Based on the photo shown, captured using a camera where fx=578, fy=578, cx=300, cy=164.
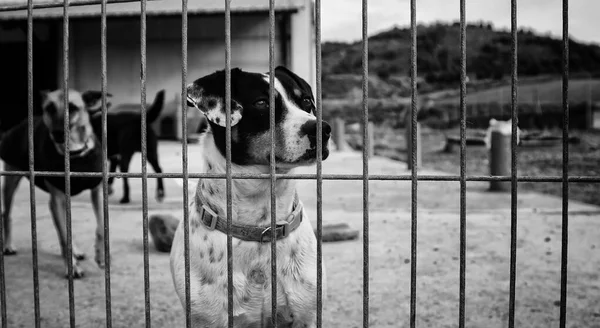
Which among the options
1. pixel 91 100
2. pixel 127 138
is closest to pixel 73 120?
pixel 91 100

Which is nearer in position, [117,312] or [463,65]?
[463,65]

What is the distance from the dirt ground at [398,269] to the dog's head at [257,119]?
115 cm

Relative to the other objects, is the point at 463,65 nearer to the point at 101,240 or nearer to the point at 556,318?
the point at 556,318

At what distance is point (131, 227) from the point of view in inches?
211

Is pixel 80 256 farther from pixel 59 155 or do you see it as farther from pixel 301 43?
pixel 301 43

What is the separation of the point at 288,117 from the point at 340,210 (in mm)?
4188

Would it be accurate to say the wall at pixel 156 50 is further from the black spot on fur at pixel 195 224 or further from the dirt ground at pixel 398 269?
the black spot on fur at pixel 195 224

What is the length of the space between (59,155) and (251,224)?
2.39 metres

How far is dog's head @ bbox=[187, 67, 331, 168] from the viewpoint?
2078mm

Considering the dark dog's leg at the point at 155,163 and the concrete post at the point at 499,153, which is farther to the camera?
the concrete post at the point at 499,153

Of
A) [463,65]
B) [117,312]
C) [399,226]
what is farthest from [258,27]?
[463,65]

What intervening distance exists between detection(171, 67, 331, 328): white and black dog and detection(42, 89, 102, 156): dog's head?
211 centimetres

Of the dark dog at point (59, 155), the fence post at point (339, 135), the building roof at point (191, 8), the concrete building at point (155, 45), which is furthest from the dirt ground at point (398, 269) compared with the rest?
the fence post at point (339, 135)

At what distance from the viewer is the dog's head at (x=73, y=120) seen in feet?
13.2
